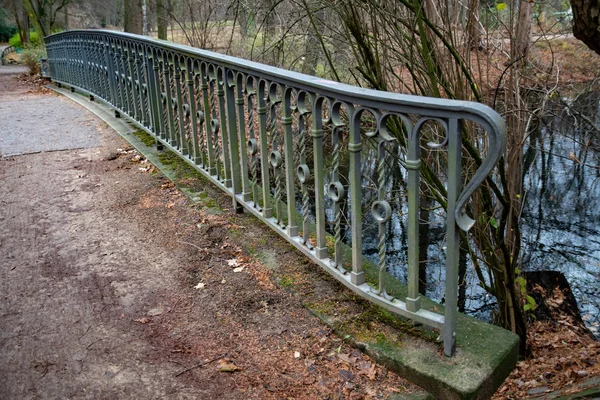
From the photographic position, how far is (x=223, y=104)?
4.32 metres

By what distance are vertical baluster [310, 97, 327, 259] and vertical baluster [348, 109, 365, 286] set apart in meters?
0.27

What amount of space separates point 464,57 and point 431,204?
3.98m

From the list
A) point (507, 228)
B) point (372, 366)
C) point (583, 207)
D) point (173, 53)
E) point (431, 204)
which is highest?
point (173, 53)

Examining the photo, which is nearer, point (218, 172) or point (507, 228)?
point (218, 172)

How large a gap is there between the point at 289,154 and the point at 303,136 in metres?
0.24

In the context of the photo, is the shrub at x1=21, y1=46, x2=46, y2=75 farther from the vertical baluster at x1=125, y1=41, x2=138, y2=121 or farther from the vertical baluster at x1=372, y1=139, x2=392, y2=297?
the vertical baluster at x1=372, y1=139, x2=392, y2=297

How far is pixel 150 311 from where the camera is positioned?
3.26 metres

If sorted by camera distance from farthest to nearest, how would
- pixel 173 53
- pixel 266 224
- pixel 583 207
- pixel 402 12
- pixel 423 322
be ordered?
1. pixel 583 207
2. pixel 402 12
3. pixel 173 53
4. pixel 266 224
5. pixel 423 322

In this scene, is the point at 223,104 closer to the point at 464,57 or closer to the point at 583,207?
the point at 464,57

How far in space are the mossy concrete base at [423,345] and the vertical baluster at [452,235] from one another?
11 centimetres

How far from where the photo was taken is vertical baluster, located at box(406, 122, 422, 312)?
2.45 meters

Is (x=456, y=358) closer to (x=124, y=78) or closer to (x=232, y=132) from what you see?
(x=232, y=132)

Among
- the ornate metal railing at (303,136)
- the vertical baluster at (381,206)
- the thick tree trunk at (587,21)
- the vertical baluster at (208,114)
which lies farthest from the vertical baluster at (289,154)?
the thick tree trunk at (587,21)

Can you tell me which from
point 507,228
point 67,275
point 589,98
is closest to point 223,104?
point 67,275
